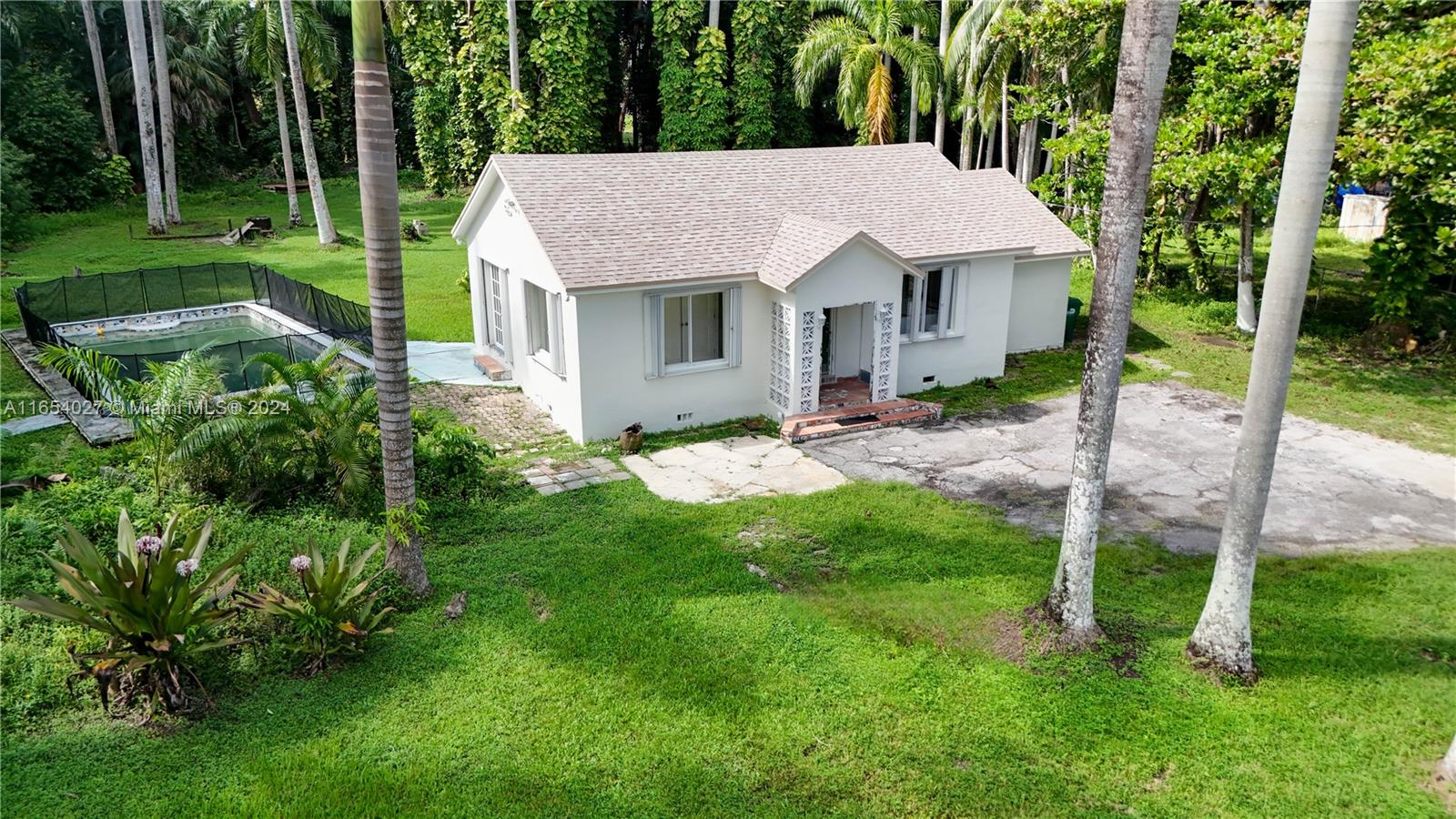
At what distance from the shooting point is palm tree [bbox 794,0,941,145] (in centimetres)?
2941

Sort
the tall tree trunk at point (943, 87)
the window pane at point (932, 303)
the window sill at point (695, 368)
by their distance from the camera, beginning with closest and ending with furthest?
the window sill at point (695, 368)
the window pane at point (932, 303)
the tall tree trunk at point (943, 87)

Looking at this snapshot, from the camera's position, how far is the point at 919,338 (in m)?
17.3

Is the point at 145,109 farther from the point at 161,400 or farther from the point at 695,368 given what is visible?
the point at 695,368

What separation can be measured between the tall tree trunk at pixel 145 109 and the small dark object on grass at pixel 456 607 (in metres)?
28.2

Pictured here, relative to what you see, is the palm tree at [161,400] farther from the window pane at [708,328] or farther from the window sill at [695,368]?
the window pane at [708,328]

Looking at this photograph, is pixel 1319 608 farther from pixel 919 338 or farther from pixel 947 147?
pixel 947 147

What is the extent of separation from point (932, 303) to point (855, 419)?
3591 millimetres

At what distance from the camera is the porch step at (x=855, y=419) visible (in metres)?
15.2

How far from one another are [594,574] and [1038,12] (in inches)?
659

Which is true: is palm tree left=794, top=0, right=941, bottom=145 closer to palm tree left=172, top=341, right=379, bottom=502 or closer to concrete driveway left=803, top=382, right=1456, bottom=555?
concrete driveway left=803, top=382, right=1456, bottom=555

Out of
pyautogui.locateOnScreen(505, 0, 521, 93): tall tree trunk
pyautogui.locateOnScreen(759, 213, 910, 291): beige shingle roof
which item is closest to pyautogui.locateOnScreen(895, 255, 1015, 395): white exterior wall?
pyautogui.locateOnScreen(759, 213, 910, 291): beige shingle roof

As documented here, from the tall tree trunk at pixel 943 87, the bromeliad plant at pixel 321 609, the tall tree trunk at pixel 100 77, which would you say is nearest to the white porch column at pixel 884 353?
the bromeliad plant at pixel 321 609

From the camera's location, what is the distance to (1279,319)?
7879 millimetres

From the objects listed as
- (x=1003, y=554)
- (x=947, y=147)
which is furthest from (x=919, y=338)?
(x=947, y=147)
